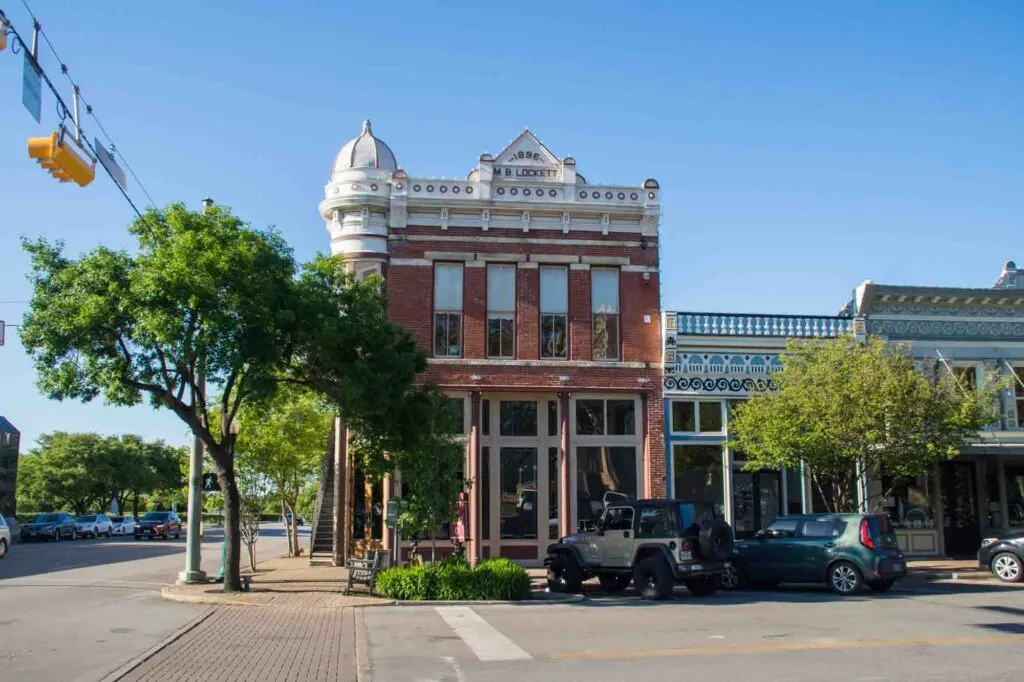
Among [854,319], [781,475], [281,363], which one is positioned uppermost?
[854,319]

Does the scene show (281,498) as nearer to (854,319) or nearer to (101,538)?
(854,319)

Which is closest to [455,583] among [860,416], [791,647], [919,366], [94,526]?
[791,647]

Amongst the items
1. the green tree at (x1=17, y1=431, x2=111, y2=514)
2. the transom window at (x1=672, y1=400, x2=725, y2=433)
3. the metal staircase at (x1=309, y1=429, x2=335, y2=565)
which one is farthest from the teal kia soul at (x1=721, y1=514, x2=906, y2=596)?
the green tree at (x1=17, y1=431, x2=111, y2=514)

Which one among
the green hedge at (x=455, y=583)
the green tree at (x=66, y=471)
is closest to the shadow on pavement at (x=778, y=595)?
the green hedge at (x=455, y=583)

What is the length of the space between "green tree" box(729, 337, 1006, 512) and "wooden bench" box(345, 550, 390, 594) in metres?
9.28

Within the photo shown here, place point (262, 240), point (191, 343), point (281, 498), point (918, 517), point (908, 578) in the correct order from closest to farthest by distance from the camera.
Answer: point (191, 343)
point (262, 240)
point (908, 578)
point (918, 517)
point (281, 498)

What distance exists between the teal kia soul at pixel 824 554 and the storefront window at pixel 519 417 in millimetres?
6544

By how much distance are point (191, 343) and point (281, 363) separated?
1.80 meters

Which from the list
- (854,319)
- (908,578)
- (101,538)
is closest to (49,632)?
(908,578)

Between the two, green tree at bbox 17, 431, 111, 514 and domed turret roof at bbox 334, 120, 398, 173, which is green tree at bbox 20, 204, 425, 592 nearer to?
domed turret roof at bbox 334, 120, 398, 173

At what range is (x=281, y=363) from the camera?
17266 mm

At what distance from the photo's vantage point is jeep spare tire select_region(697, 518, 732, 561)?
677 inches

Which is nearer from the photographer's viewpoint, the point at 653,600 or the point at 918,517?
the point at 653,600

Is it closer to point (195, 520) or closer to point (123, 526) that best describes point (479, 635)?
point (195, 520)
